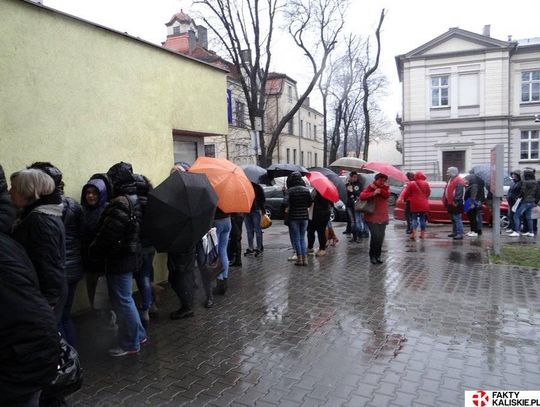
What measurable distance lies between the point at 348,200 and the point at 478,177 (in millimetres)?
3515

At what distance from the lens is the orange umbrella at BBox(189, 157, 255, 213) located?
5.96 meters

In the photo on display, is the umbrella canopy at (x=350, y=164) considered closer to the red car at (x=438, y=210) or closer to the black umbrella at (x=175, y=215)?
the red car at (x=438, y=210)

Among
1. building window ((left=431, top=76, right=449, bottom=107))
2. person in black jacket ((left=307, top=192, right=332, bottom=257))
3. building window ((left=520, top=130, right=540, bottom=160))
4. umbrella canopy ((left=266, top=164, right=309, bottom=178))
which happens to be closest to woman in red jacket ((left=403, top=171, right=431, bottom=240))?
person in black jacket ((left=307, top=192, right=332, bottom=257))

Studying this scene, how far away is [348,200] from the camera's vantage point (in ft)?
36.9

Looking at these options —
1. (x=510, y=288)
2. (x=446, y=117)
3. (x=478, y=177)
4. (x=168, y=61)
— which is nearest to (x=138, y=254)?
(x=168, y=61)

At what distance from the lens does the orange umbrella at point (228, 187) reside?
596cm

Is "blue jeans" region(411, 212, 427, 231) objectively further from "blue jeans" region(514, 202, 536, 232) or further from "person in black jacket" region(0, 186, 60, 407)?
"person in black jacket" region(0, 186, 60, 407)

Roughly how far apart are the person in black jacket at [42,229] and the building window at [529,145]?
3600cm

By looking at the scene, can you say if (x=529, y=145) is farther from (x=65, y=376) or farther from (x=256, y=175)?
(x=65, y=376)

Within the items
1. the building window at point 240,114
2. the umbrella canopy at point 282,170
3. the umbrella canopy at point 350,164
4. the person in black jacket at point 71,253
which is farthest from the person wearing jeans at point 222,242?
the building window at point 240,114

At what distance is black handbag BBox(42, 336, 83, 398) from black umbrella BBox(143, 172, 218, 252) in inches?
90.0

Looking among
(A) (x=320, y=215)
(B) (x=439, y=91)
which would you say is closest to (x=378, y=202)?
(A) (x=320, y=215)

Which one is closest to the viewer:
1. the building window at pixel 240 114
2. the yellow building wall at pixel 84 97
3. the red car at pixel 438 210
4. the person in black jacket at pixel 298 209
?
the yellow building wall at pixel 84 97

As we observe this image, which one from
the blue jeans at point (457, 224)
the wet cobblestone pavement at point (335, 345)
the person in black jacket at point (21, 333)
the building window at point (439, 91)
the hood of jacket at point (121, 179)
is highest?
the building window at point (439, 91)
